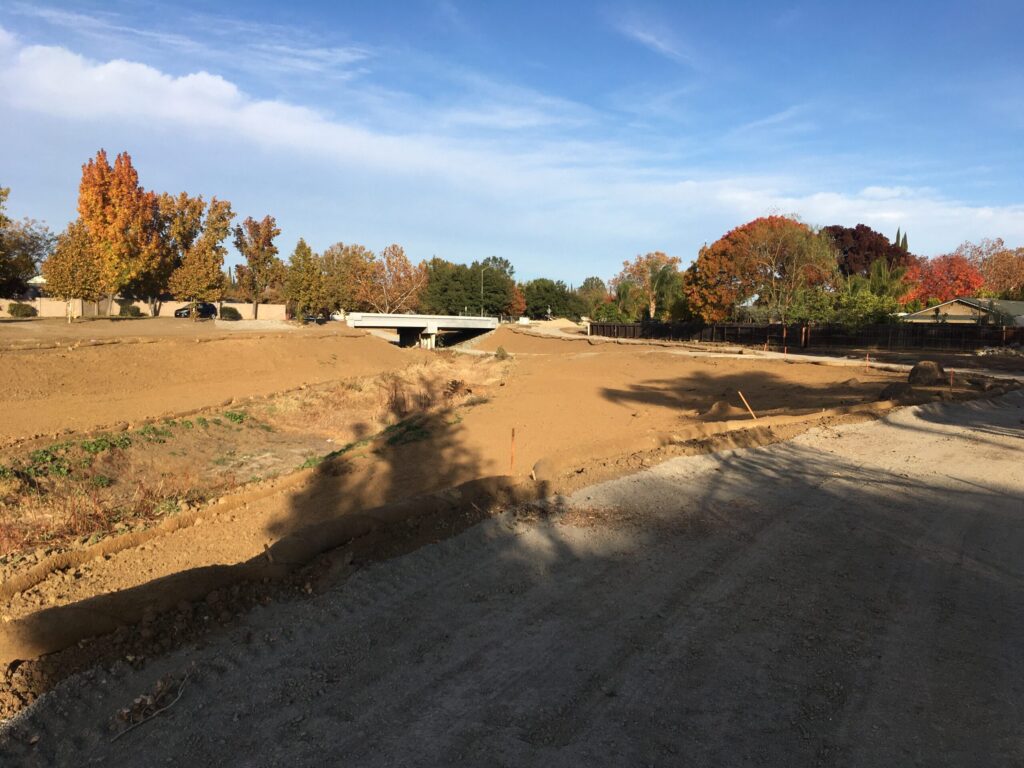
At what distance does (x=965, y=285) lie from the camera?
77750mm

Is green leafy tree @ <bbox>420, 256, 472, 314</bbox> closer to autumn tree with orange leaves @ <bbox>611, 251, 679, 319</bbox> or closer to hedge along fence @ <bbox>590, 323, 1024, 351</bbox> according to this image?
autumn tree with orange leaves @ <bbox>611, 251, 679, 319</bbox>

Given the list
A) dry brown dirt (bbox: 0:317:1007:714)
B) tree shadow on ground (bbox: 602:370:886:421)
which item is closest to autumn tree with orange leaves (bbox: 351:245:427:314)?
dry brown dirt (bbox: 0:317:1007:714)

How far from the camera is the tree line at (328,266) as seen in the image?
49.9 meters

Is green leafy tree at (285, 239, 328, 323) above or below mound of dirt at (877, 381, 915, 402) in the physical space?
above

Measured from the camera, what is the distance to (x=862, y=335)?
49312mm

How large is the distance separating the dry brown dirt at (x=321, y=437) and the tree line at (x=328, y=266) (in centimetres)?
1362

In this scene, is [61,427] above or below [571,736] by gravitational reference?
below

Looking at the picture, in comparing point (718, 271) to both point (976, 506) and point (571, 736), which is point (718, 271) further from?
point (571, 736)

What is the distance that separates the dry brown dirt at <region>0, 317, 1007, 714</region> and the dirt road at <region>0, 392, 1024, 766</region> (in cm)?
55

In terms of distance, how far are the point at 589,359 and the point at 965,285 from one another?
52.9 m

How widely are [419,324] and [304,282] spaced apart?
13.3 m

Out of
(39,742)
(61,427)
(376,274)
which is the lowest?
(61,427)

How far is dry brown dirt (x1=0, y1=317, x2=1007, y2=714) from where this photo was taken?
533 centimetres

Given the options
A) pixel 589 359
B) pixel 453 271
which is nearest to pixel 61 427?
pixel 589 359
